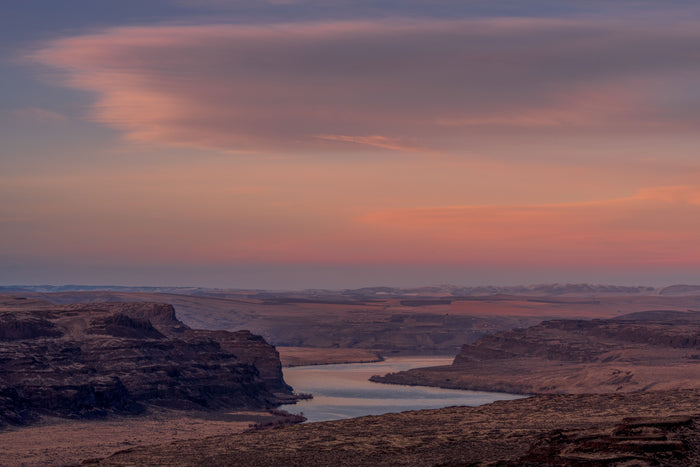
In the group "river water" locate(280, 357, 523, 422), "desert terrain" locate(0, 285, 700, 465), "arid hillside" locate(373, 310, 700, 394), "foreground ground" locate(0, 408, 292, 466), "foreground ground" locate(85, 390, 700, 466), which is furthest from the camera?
"arid hillside" locate(373, 310, 700, 394)

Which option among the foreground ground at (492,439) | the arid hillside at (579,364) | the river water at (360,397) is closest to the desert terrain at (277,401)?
the foreground ground at (492,439)

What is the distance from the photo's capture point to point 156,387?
123 m

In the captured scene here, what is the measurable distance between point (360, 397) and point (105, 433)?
4591 cm

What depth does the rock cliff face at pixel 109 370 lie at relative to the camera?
11112 centimetres

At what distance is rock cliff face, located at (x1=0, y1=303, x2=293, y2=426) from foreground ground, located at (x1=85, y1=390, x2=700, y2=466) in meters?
52.8

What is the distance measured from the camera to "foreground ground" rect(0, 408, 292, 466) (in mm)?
84000

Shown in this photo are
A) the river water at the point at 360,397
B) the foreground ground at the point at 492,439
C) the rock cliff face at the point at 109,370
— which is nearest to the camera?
the foreground ground at the point at 492,439

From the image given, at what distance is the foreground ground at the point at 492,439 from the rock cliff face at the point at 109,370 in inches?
2079

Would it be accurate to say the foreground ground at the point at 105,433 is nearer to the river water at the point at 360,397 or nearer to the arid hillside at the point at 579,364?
the river water at the point at 360,397

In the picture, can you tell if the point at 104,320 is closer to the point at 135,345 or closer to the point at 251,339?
the point at 135,345

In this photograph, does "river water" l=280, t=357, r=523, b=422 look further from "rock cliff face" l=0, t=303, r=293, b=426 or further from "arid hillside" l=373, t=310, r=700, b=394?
"arid hillside" l=373, t=310, r=700, b=394

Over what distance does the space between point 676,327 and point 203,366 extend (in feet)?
348

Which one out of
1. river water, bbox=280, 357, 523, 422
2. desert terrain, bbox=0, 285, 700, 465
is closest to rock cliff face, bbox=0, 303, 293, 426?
desert terrain, bbox=0, 285, 700, 465

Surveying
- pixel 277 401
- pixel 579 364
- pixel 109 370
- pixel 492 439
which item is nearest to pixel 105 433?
pixel 109 370
